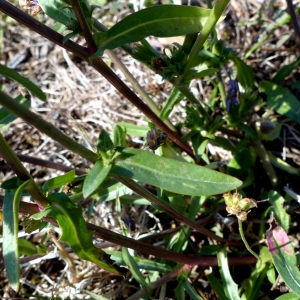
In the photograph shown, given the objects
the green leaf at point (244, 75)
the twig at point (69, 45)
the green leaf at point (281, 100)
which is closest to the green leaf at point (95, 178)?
the twig at point (69, 45)

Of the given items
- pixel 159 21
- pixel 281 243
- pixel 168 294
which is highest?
pixel 159 21

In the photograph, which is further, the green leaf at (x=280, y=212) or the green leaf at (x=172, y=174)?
the green leaf at (x=280, y=212)

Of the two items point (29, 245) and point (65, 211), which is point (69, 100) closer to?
point (29, 245)

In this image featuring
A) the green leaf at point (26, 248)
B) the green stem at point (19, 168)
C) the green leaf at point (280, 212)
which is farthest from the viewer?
the green leaf at point (26, 248)

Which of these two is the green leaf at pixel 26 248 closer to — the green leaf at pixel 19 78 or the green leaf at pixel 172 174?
the green leaf at pixel 19 78

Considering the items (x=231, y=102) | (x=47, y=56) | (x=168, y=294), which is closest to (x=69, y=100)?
(x=47, y=56)

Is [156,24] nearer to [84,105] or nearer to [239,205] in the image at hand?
[239,205]
